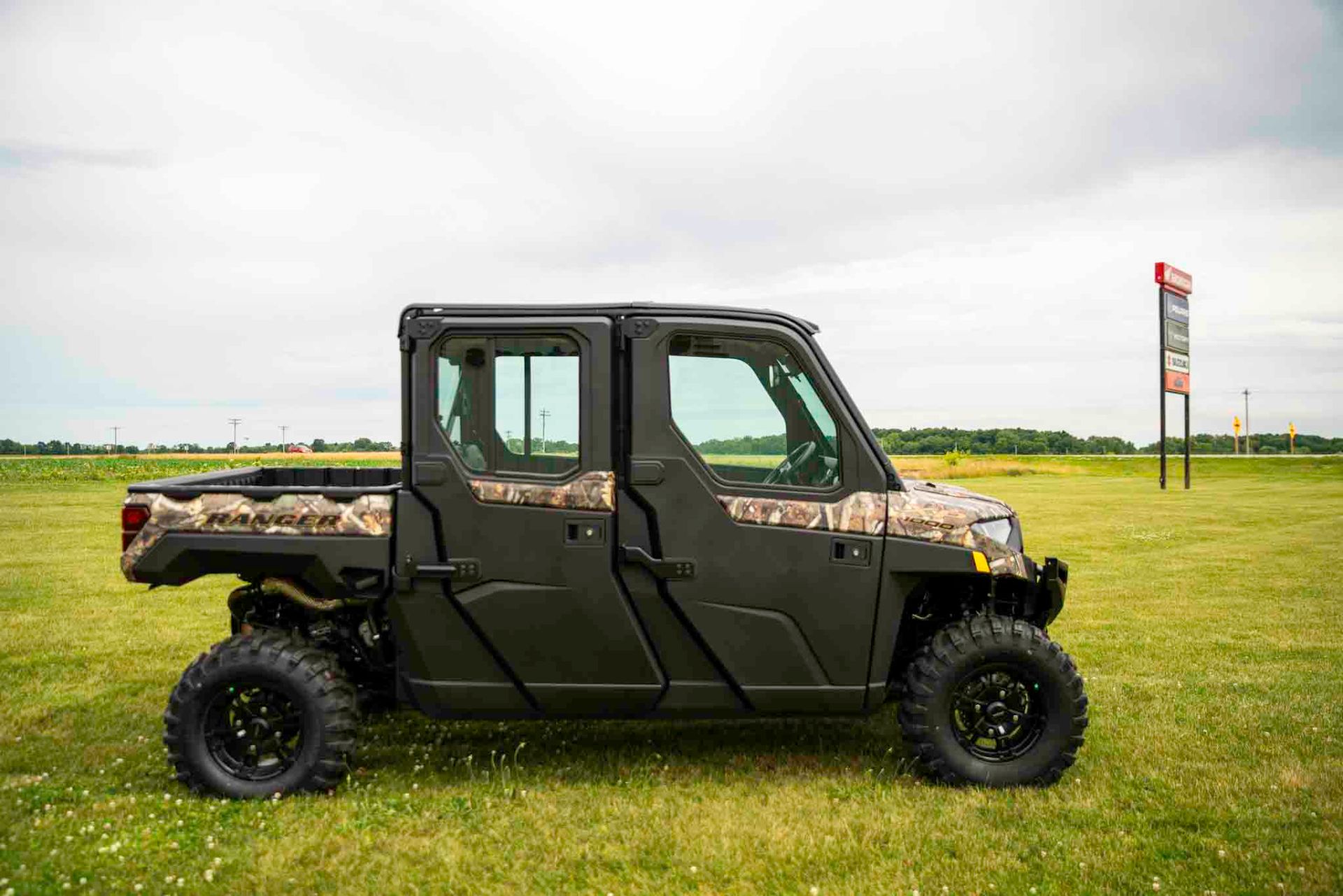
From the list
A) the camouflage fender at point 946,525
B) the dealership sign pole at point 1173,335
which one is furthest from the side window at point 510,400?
the dealership sign pole at point 1173,335

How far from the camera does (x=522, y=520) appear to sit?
529cm

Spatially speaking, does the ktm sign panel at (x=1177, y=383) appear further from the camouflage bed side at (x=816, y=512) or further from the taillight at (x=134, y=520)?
the taillight at (x=134, y=520)

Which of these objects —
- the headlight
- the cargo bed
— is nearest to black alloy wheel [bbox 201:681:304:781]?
the cargo bed

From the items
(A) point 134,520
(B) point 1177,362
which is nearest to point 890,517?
(A) point 134,520

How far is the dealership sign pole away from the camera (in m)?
37.6

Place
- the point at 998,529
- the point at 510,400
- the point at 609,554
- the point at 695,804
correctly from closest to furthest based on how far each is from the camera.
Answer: the point at 695,804 < the point at 609,554 < the point at 510,400 < the point at 998,529

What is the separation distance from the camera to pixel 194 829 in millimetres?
4898

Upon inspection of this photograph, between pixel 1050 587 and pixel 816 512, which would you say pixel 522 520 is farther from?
pixel 1050 587

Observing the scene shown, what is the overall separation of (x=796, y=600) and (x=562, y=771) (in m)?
1.69

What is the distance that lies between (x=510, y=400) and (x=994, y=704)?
308 cm

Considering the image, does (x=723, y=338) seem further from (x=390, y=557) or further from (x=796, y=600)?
(x=390, y=557)

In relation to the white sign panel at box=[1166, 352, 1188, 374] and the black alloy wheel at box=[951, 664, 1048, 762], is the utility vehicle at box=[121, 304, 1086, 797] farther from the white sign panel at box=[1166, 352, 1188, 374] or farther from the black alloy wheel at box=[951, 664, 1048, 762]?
the white sign panel at box=[1166, 352, 1188, 374]

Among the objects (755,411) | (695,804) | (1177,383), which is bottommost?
(695,804)

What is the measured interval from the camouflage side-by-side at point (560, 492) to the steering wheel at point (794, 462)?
88 centimetres
